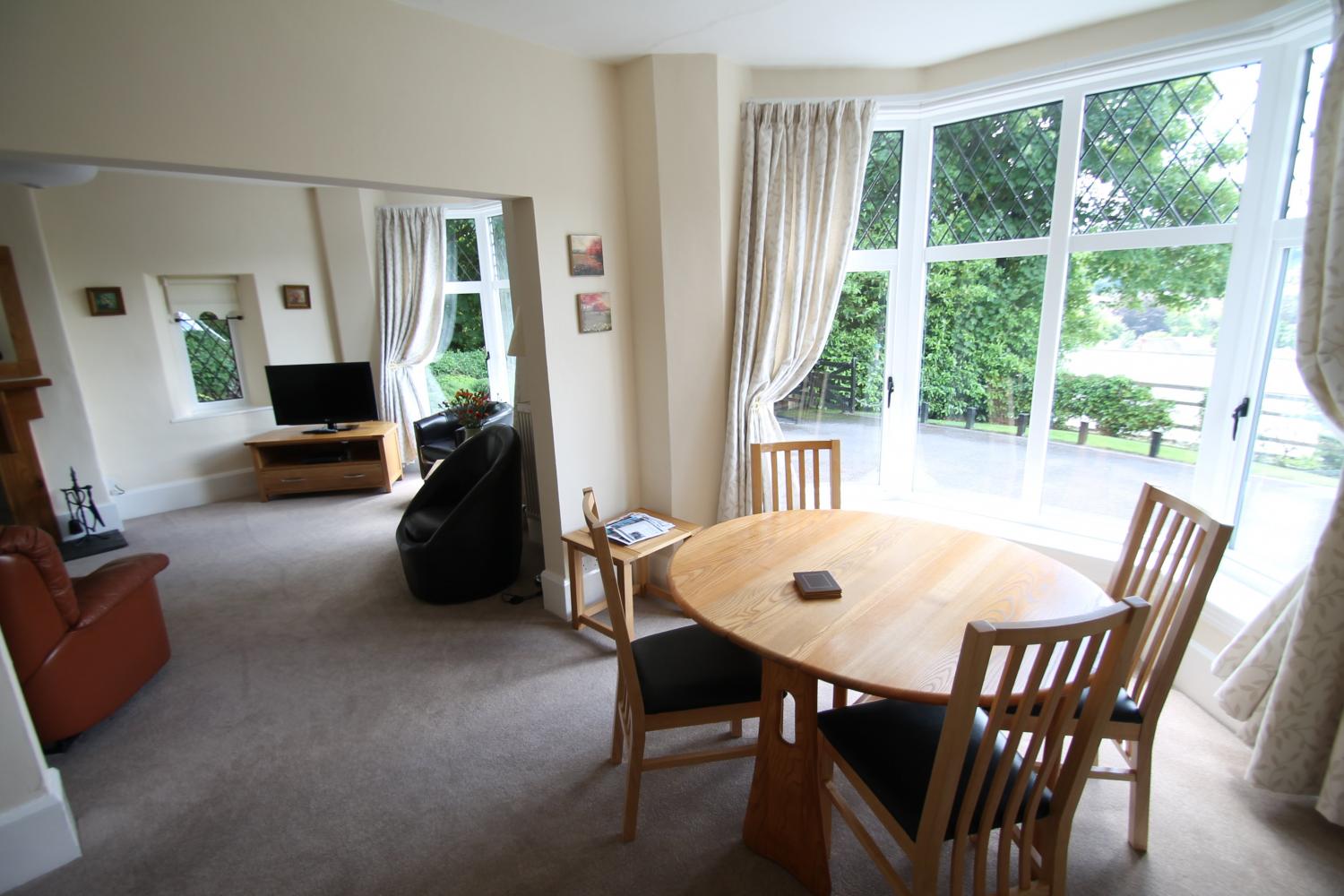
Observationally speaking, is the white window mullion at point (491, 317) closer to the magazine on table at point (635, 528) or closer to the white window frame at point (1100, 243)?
the magazine on table at point (635, 528)

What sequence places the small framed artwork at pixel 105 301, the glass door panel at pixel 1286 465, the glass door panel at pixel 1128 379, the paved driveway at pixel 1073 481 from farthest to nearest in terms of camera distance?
the small framed artwork at pixel 105 301, the glass door panel at pixel 1128 379, the paved driveway at pixel 1073 481, the glass door panel at pixel 1286 465

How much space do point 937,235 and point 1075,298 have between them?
72cm

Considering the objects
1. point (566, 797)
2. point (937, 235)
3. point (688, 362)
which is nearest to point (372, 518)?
point (688, 362)

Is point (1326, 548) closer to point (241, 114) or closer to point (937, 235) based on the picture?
point (937, 235)

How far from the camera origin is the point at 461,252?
18.4 ft

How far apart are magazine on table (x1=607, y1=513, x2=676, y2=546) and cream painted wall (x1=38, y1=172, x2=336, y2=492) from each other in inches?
163

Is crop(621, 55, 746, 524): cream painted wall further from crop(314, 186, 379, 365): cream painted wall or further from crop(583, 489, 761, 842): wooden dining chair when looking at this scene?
crop(314, 186, 379, 365): cream painted wall

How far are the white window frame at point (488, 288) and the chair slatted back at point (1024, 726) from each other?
16.7 feet

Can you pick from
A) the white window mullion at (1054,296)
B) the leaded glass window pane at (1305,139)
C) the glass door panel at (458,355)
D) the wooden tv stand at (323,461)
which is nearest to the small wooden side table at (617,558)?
the white window mullion at (1054,296)

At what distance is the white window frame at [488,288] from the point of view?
17.7 ft

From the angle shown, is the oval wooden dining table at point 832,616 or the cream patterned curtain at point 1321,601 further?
the cream patterned curtain at point 1321,601

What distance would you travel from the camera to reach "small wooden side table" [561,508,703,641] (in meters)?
2.66

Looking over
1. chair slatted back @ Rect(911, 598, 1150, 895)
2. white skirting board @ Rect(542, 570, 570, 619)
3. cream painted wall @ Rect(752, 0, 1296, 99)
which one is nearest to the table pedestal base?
chair slatted back @ Rect(911, 598, 1150, 895)

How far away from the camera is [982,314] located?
3041 mm
